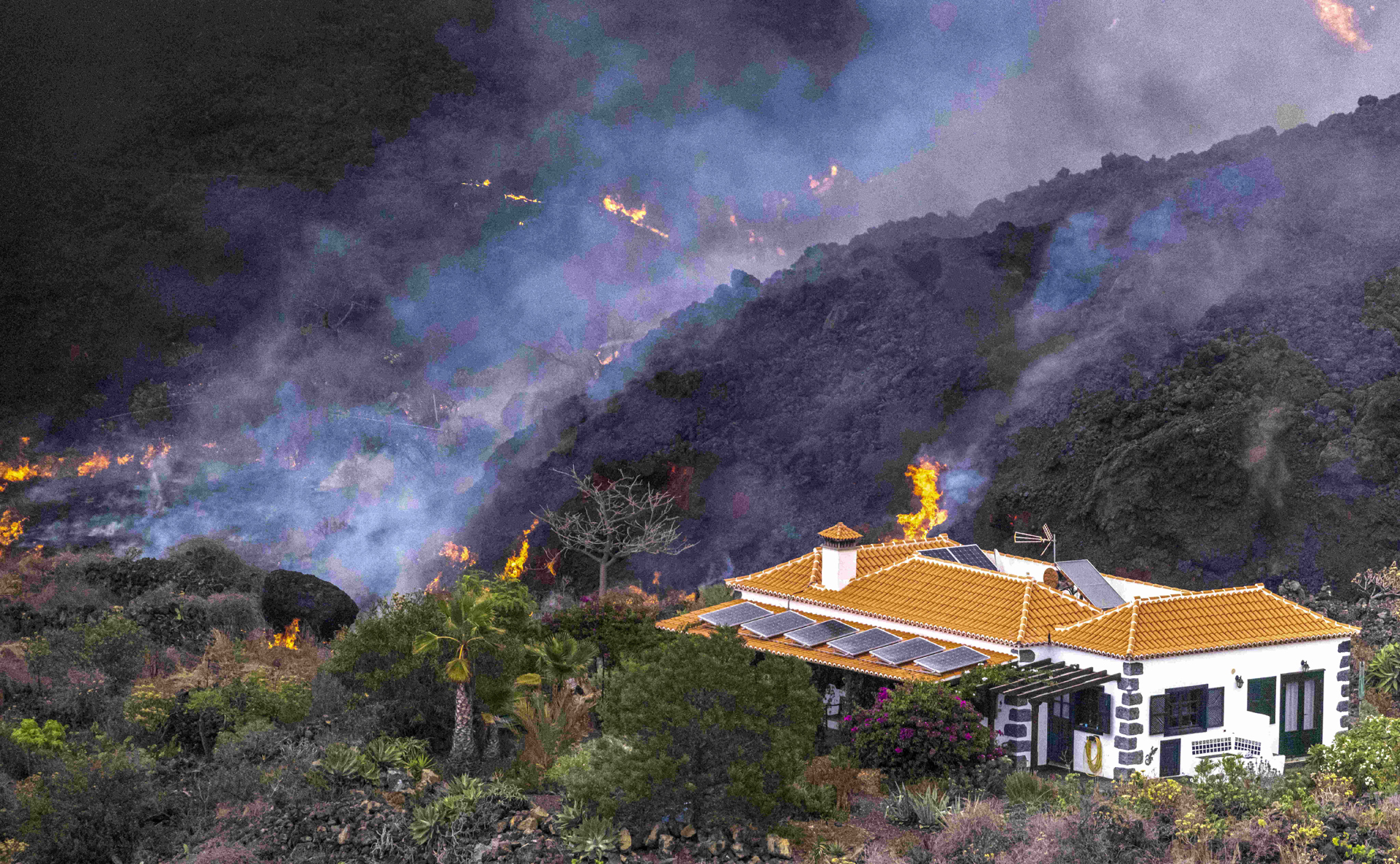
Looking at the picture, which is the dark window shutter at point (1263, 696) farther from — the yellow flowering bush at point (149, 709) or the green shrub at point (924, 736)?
the yellow flowering bush at point (149, 709)

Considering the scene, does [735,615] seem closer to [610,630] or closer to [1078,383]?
[610,630]

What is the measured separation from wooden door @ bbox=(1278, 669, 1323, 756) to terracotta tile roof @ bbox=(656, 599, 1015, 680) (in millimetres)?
7177

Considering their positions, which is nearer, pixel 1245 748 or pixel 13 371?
pixel 1245 748

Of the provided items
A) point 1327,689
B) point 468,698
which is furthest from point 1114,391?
point 468,698

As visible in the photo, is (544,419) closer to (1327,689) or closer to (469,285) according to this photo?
(469,285)

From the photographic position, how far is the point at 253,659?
33.7 metres

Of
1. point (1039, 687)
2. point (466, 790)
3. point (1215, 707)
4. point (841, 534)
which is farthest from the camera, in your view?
point (841, 534)

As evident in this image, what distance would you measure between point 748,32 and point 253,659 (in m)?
71.5

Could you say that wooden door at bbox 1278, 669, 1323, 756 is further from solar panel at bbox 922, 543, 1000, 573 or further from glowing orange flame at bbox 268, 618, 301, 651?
glowing orange flame at bbox 268, 618, 301, 651

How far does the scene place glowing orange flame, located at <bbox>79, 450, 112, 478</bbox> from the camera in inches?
3236

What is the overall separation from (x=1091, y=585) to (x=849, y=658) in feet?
28.1

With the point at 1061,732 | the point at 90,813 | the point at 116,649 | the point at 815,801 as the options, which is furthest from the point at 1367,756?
the point at 116,649

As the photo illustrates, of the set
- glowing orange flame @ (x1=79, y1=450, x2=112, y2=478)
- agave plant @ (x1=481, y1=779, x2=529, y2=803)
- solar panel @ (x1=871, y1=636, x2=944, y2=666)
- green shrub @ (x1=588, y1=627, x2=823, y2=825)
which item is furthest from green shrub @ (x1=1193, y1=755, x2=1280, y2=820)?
glowing orange flame @ (x1=79, y1=450, x2=112, y2=478)

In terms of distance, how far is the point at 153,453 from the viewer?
83.9 metres
